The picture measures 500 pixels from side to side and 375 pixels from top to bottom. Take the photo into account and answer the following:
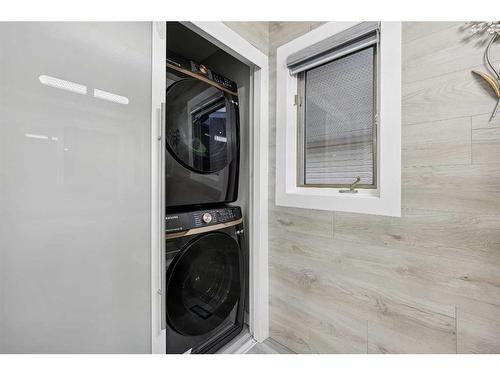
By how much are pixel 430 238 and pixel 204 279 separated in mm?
1125

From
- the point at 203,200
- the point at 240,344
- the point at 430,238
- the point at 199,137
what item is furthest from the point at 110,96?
the point at 240,344

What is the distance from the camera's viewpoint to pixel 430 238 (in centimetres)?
92

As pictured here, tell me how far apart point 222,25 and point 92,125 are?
0.86 m

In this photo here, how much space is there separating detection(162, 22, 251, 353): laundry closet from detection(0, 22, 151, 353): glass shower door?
0.14 meters

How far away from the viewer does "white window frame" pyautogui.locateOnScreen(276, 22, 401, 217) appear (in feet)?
3.29

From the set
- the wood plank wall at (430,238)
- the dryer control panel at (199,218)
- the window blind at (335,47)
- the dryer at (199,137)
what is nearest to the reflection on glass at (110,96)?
the dryer at (199,137)

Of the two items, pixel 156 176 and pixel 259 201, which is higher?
pixel 156 176

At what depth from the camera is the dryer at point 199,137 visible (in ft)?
3.49

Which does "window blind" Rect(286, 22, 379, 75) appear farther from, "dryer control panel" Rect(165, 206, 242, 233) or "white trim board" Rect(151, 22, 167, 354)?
"dryer control panel" Rect(165, 206, 242, 233)

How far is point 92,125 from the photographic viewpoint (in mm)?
740

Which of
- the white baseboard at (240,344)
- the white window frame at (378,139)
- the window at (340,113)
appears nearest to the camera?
the white window frame at (378,139)

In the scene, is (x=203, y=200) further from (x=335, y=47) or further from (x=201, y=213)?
(x=335, y=47)

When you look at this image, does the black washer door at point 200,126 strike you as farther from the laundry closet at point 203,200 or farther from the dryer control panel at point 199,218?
the dryer control panel at point 199,218

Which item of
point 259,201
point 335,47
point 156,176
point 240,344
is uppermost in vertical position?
point 335,47
